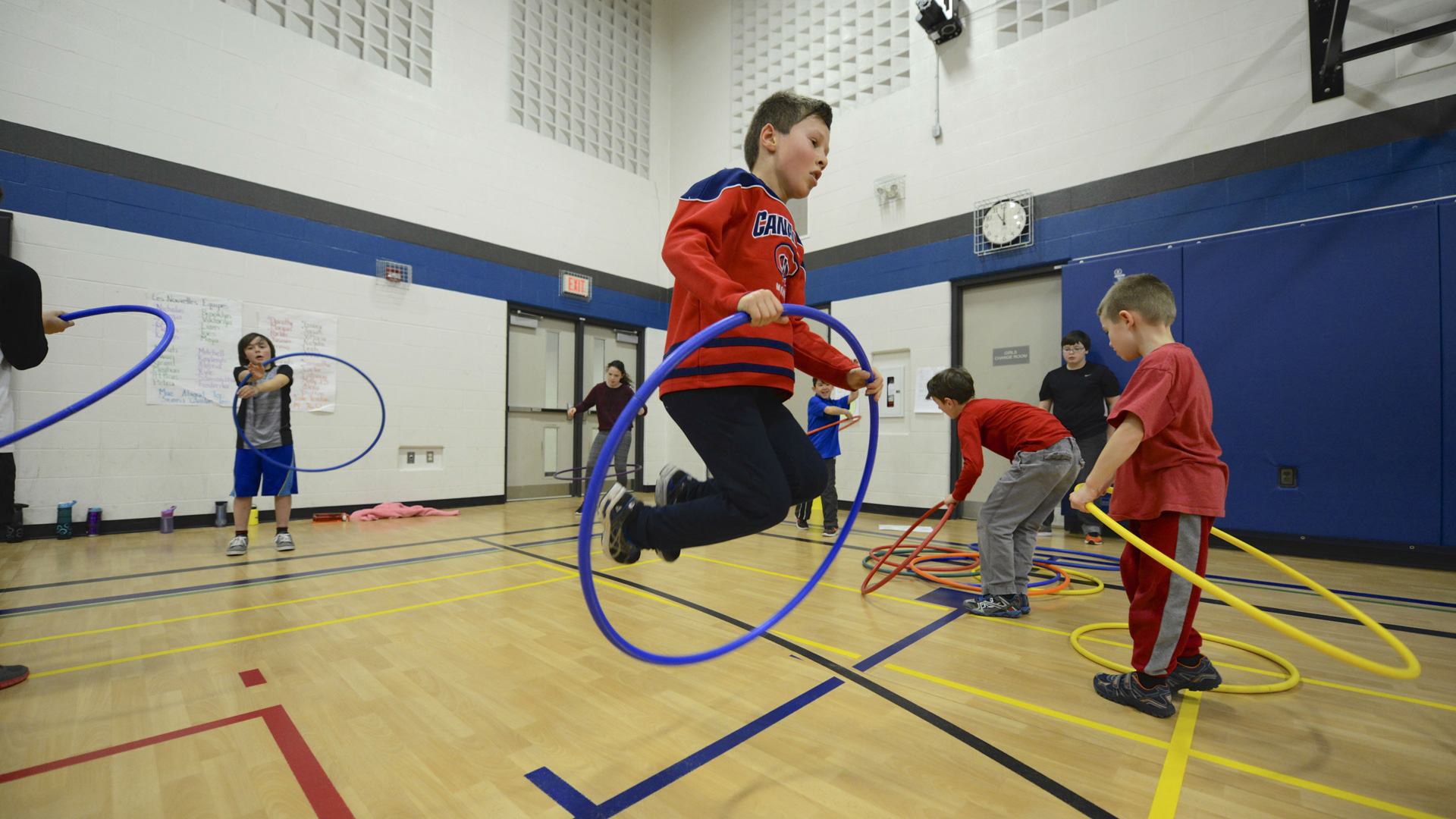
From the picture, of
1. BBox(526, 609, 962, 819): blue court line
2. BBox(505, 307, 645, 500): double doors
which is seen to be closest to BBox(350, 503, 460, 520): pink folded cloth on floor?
BBox(505, 307, 645, 500): double doors

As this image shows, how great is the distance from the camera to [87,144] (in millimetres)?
5535

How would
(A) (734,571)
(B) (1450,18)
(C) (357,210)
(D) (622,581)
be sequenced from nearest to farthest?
1. (D) (622,581)
2. (A) (734,571)
3. (B) (1450,18)
4. (C) (357,210)

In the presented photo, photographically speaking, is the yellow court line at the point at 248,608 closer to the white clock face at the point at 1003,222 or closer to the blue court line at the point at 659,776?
the blue court line at the point at 659,776

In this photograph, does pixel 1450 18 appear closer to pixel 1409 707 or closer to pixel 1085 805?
pixel 1409 707

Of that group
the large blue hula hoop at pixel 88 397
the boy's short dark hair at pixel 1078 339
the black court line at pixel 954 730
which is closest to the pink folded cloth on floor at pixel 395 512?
the large blue hula hoop at pixel 88 397

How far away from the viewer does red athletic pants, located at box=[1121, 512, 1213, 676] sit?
2.07 m

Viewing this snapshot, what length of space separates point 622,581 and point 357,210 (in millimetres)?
6198

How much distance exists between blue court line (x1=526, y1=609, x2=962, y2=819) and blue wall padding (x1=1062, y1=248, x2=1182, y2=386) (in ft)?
17.7

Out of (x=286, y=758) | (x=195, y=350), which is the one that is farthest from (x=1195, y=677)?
(x=195, y=350)

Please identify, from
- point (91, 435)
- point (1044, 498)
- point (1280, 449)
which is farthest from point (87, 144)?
point (1280, 449)

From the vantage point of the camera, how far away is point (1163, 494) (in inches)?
83.3

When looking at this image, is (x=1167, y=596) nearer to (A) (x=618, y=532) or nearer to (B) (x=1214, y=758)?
(B) (x=1214, y=758)

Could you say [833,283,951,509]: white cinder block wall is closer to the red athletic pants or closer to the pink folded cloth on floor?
the red athletic pants

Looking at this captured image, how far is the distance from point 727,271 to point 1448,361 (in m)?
6.24
